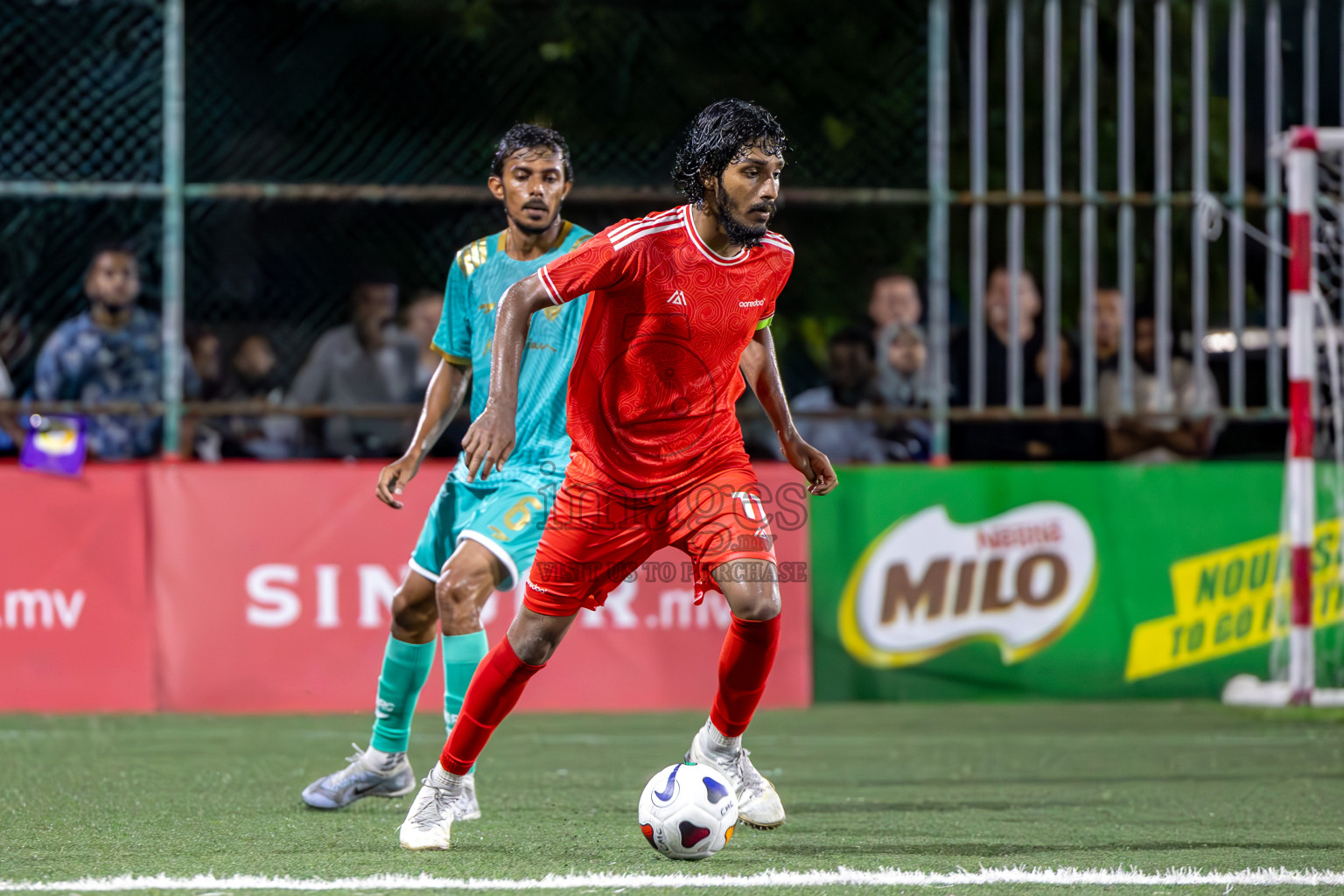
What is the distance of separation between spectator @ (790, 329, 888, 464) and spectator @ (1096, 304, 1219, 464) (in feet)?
3.85

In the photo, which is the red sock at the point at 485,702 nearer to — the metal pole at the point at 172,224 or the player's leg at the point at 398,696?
the player's leg at the point at 398,696

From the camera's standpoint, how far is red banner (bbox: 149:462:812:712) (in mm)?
8430

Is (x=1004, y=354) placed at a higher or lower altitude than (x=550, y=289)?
lower

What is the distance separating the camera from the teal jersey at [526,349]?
5.34 meters

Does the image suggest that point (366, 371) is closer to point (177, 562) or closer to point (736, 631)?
point (177, 562)

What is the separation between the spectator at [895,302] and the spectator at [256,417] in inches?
119

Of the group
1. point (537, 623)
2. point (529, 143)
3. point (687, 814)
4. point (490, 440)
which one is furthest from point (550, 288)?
point (687, 814)

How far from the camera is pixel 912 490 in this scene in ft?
29.3

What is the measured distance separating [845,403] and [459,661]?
439cm

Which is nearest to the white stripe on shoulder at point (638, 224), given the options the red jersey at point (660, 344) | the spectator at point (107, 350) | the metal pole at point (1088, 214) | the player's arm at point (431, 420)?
the red jersey at point (660, 344)

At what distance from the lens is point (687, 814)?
4.19 meters

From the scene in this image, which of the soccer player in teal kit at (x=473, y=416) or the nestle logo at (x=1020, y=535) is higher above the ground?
the soccer player in teal kit at (x=473, y=416)

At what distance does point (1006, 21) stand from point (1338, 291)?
9.36 ft

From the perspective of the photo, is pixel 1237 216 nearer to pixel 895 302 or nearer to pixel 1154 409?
pixel 1154 409
